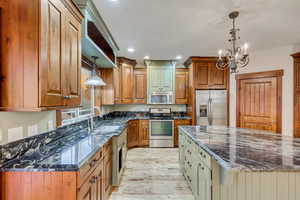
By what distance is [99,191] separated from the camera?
6.03 feet

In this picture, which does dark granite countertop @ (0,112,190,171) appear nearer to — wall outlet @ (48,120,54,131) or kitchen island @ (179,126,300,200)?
wall outlet @ (48,120,54,131)

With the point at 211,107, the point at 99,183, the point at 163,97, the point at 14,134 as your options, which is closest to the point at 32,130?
the point at 14,134

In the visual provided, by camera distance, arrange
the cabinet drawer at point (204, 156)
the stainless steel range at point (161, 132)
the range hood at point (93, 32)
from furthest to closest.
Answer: the stainless steel range at point (161, 132) → the range hood at point (93, 32) → the cabinet drawer at point (204, 156)

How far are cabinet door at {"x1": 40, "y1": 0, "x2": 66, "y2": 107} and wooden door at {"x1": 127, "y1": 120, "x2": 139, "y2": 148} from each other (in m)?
3.29

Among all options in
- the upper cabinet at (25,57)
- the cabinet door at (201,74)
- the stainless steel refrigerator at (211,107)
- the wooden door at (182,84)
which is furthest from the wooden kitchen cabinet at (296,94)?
the upper cabinet at (25,57)

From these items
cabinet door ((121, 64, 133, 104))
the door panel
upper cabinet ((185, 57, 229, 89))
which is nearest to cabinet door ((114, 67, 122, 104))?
cabinet door ((121, 64, 133, 104))

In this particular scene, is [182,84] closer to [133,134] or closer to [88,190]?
[133,134]

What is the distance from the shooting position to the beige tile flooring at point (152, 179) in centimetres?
246

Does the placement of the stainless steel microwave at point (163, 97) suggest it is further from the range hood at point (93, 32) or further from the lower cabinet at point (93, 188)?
the lower cabinet at point (93, 188)

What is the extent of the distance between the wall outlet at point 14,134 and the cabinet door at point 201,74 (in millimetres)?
4098

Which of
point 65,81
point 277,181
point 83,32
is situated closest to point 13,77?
point 65,81

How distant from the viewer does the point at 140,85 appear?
5.08 meters

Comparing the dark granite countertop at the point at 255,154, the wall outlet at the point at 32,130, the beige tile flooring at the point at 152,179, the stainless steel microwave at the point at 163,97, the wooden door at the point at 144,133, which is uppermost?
the stainless steel microwave at the point at 163,97

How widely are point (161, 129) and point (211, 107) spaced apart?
1585mm
